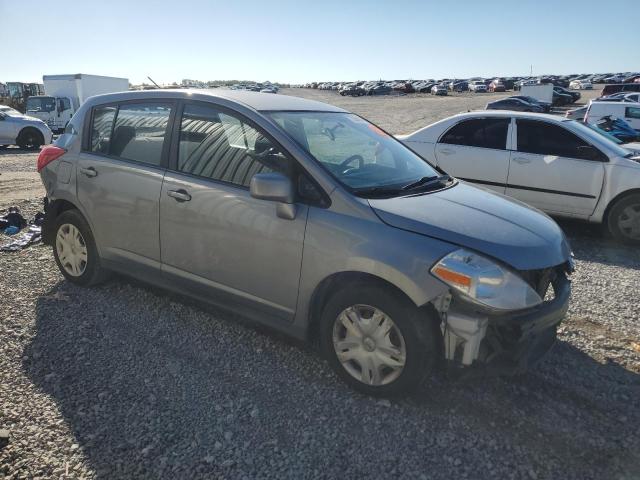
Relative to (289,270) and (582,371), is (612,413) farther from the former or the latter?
(289,270)

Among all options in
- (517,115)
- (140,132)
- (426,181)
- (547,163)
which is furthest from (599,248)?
(140,132)

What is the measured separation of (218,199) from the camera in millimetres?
3371

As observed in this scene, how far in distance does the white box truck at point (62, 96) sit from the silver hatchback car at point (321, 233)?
2140cm

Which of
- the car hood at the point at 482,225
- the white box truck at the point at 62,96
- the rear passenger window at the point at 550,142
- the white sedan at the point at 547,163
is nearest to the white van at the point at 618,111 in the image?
the white sedan at the point at 547,163

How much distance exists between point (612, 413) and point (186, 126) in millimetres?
3302

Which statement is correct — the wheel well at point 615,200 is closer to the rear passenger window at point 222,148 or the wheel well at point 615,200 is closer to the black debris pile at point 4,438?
the rear passenger window at point 222,148

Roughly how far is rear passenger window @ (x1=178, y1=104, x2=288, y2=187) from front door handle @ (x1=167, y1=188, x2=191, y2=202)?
0.52 ft

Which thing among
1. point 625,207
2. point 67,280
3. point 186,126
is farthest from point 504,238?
point 625,207

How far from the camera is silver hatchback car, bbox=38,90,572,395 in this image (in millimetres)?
2705

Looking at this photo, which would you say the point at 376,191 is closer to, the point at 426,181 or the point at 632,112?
the point at 426,181

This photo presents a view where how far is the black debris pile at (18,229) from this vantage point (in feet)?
18.8

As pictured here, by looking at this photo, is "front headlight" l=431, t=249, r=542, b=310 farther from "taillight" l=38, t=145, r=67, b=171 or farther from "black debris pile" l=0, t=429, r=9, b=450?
"taillight" l=38, t=145, r=67, b=171

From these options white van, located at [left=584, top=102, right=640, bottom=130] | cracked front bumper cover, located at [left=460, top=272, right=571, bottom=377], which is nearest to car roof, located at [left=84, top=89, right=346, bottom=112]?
cracked front bumper cover, located at [left=460, top=272, right=571, bottom=377]

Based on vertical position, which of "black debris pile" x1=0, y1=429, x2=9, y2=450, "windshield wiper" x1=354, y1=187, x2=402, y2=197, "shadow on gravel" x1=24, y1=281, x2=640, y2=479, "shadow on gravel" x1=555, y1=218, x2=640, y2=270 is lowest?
"black debris pile" x1=0, y1=429, x2=9, y2=450
